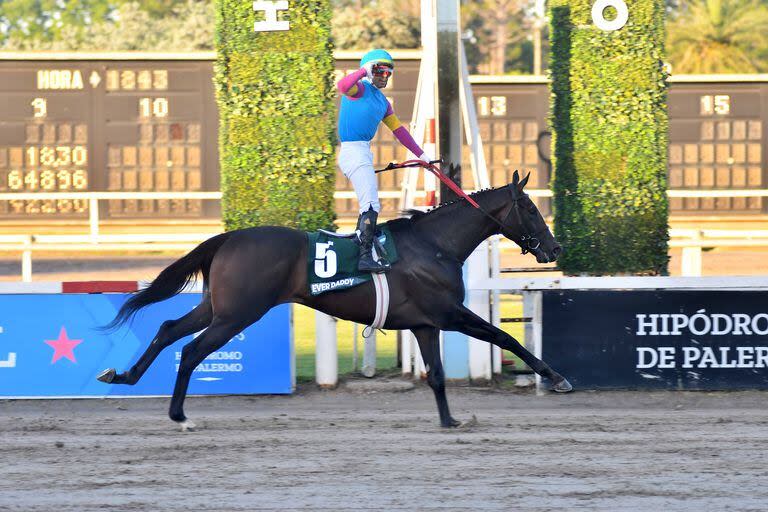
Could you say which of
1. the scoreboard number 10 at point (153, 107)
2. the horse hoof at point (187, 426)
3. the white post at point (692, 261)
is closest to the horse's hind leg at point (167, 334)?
the horse hoof at point (187, 426)

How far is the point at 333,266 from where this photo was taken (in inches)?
302

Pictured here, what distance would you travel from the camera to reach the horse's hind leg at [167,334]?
7781mm

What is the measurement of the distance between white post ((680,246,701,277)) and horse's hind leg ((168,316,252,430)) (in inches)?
289

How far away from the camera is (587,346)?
9.09 m

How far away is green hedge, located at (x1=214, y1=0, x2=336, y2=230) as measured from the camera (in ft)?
31.0

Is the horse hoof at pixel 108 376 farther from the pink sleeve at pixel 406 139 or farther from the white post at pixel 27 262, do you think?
the white post at pixel 27 262

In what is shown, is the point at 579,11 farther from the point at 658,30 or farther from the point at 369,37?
the point at 369,37

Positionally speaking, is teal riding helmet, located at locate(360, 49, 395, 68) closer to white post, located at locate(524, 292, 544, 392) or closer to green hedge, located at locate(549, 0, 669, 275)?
white post, located at locate(524, 292, 544, 392)

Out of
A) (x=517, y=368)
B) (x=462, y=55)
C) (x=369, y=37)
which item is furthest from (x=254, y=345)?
(x=369, y=37)

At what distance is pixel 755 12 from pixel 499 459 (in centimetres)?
3762

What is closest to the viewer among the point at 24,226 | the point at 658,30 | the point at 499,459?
the point at 499,459

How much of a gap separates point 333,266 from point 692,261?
23.5 ft

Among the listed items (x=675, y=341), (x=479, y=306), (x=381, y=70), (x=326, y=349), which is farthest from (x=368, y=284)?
(x=675, y=341)

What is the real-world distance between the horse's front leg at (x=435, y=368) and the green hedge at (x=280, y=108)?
77.5 inches
